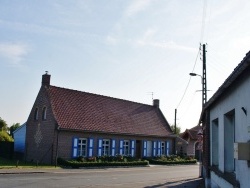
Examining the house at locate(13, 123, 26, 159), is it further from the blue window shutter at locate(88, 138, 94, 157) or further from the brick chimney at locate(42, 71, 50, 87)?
→ the blue window shutter at locate(88, 138, 94, 157)

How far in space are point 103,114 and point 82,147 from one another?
580 cm

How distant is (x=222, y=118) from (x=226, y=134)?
0.65 metres

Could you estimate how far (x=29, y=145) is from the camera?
35.9m

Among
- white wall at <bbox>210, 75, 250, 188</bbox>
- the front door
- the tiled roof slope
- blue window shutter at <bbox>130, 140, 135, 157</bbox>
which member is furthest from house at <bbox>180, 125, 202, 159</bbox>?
white wall at <bbox>210, 75, 250, 188</bbox>

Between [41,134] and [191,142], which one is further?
[191,142]

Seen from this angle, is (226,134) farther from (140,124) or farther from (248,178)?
(140,124)

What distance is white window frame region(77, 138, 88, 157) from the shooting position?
1335 inches

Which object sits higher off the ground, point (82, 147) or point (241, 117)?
point (241, 117)

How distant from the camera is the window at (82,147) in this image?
33875 mm

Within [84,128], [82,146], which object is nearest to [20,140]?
[82,146]

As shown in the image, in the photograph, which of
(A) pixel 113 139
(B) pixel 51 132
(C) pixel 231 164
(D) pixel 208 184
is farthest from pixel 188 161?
(C) pixel 231 164

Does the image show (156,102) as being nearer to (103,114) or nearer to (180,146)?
(180,146)

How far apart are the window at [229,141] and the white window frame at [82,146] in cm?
2384

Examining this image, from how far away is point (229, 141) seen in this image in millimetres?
11102
